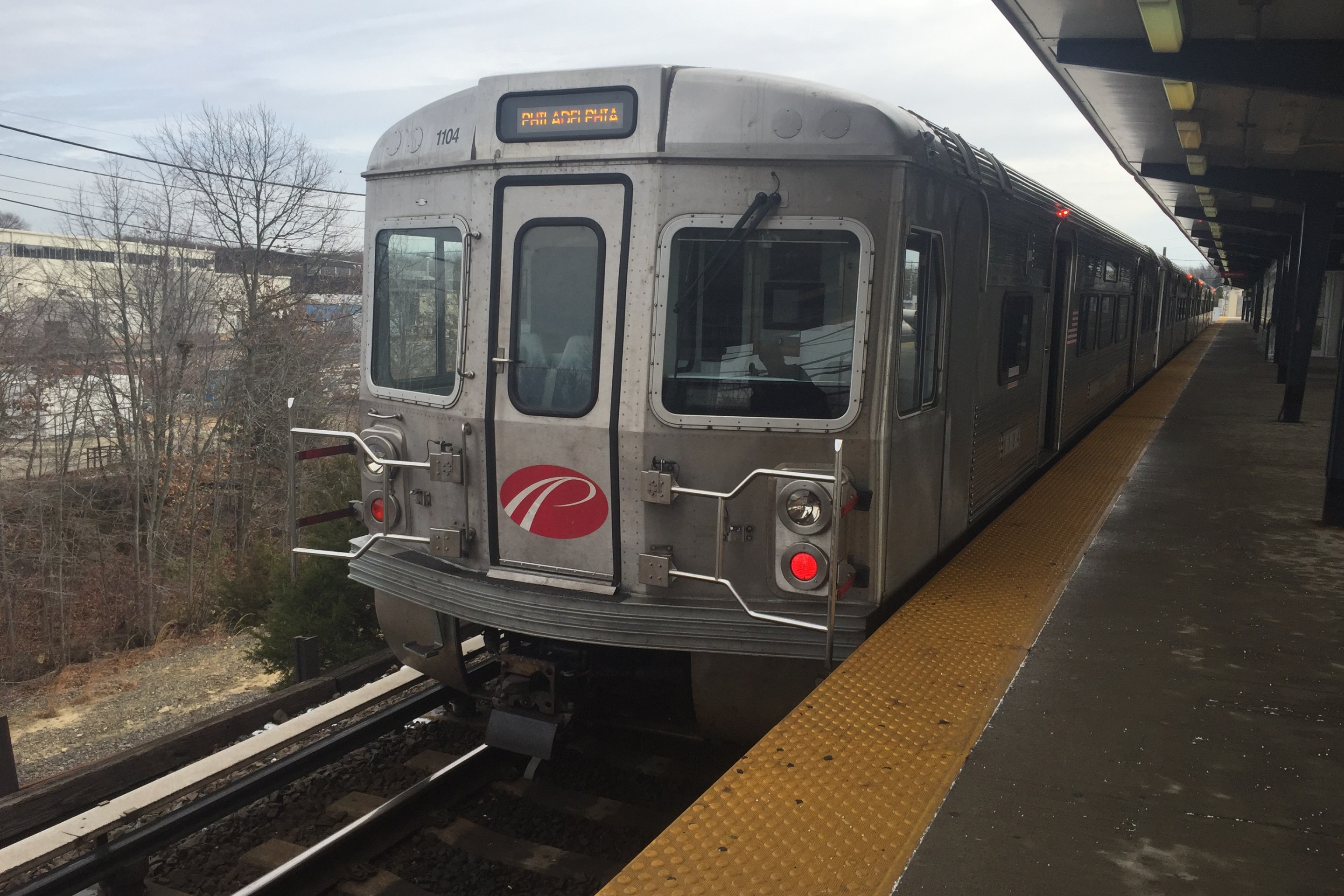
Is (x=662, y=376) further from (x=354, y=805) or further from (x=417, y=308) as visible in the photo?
(x=354, y=805)

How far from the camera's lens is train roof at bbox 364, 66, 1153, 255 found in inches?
163

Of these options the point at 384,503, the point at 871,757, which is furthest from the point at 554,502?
the point at 871,757

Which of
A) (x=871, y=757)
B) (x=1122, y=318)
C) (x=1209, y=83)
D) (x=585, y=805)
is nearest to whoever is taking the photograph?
(x=871, y=757)

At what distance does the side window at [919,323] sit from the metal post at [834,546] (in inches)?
22.2

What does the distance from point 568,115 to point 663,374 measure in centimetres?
119

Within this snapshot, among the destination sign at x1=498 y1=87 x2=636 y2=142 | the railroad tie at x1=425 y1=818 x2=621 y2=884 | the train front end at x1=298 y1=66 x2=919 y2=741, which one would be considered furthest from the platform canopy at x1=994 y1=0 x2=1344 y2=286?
the railroad tie at x1=425 y1=818 x2=621 y2=884

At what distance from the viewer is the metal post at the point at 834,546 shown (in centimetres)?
363

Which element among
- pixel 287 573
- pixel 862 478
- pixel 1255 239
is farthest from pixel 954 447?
pixel 1255 239

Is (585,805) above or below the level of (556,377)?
below

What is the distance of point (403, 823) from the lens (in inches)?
187

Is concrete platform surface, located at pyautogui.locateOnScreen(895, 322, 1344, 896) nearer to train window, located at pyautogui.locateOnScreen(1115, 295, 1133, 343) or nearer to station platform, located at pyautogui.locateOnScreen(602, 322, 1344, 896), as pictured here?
station platform, located at pyautogui.locateOnScreen(602, 322, 1344, 896)

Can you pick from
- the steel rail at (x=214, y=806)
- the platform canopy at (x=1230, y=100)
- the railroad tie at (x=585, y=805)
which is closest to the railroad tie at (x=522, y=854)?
the railroad tie at (x=585, y=805)

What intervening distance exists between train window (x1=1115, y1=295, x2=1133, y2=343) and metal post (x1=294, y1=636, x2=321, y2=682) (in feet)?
34.4

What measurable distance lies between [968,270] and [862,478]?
63.8 inches
